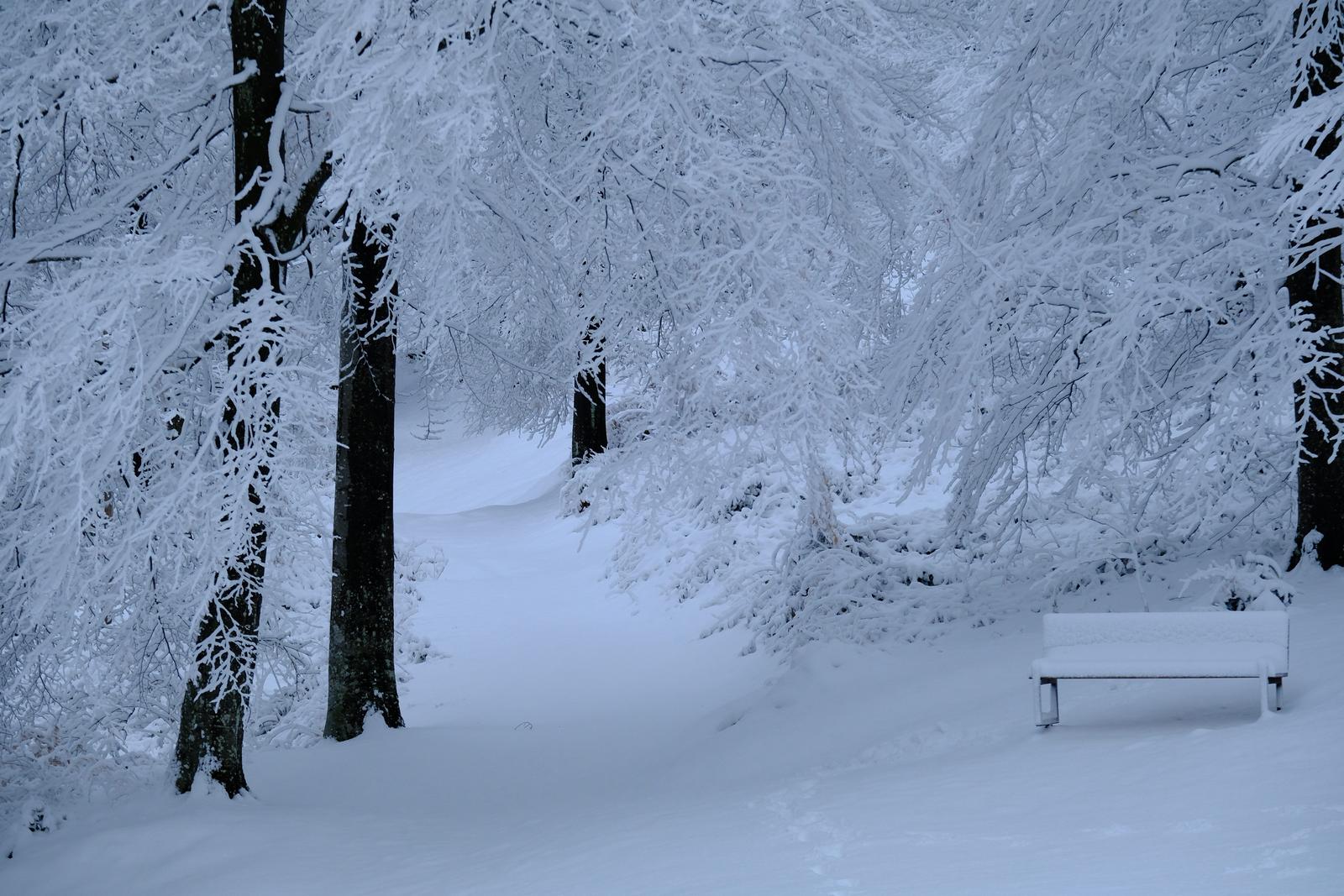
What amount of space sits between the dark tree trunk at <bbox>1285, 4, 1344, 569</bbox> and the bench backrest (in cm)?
201

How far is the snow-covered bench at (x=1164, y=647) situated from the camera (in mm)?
6398

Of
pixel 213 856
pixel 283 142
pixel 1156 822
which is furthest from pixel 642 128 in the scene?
pixel 213 856

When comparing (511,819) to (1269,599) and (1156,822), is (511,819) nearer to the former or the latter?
(1156,822)

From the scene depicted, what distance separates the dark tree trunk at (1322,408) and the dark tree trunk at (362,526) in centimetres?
651

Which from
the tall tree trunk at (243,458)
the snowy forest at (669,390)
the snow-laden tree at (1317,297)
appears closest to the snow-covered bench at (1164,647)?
the snowy forest at (669,390)

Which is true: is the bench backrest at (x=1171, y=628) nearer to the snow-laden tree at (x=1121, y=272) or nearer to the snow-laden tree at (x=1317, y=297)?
the snow-laden tree at (x=1121, y=272)

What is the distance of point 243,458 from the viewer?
6.14 m

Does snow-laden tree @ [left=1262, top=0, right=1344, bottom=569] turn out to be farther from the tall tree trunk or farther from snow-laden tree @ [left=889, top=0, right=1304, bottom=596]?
the tall tree trunk


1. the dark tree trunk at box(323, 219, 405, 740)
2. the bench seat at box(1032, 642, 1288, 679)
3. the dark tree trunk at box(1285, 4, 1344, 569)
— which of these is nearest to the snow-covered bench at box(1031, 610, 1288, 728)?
the bench seat at box(1032, 642, 1288, 679)

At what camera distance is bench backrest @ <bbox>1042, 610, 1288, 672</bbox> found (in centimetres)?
660

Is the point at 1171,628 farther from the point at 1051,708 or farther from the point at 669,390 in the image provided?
the point at 669,390

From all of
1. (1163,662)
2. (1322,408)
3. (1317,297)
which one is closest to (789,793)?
(1163,662)

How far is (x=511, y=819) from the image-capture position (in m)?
7.62

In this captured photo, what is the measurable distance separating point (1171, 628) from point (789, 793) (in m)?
2.36
